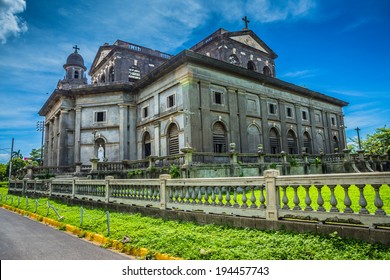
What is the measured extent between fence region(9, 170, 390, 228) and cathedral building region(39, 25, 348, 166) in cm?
842

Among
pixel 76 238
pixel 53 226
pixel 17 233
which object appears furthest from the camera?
pixel 53 226

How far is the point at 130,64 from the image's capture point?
29.3 m

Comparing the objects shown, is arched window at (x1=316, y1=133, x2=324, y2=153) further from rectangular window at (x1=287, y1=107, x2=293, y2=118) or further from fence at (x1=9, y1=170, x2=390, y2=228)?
fence at (x1=9, y1=170, x2=390, y2=228)

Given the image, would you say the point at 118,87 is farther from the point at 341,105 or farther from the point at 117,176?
the point at 341,105

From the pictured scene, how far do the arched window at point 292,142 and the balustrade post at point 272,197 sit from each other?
22582mm

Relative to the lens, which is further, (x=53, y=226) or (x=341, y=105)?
(x=341, y=105)

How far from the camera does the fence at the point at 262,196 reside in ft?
15.9

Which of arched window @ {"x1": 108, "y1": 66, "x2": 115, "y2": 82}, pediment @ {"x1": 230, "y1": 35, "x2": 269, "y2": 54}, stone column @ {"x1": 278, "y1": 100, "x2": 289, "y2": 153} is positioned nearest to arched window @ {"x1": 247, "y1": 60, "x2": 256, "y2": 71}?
pediment @ {"x1": 230, "y1": 35, "x2": 269, "y2": 54}

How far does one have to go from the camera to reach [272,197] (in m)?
6.05

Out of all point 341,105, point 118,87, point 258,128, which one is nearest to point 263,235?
point 258,128

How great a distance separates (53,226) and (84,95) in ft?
64.6

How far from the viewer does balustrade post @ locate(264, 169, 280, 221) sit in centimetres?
600

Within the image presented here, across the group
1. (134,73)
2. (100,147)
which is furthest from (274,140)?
(100,147)

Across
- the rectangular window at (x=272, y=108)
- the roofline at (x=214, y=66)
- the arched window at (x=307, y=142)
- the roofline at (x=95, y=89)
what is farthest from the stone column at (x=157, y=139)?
the arched window at (x=307, y=142)
